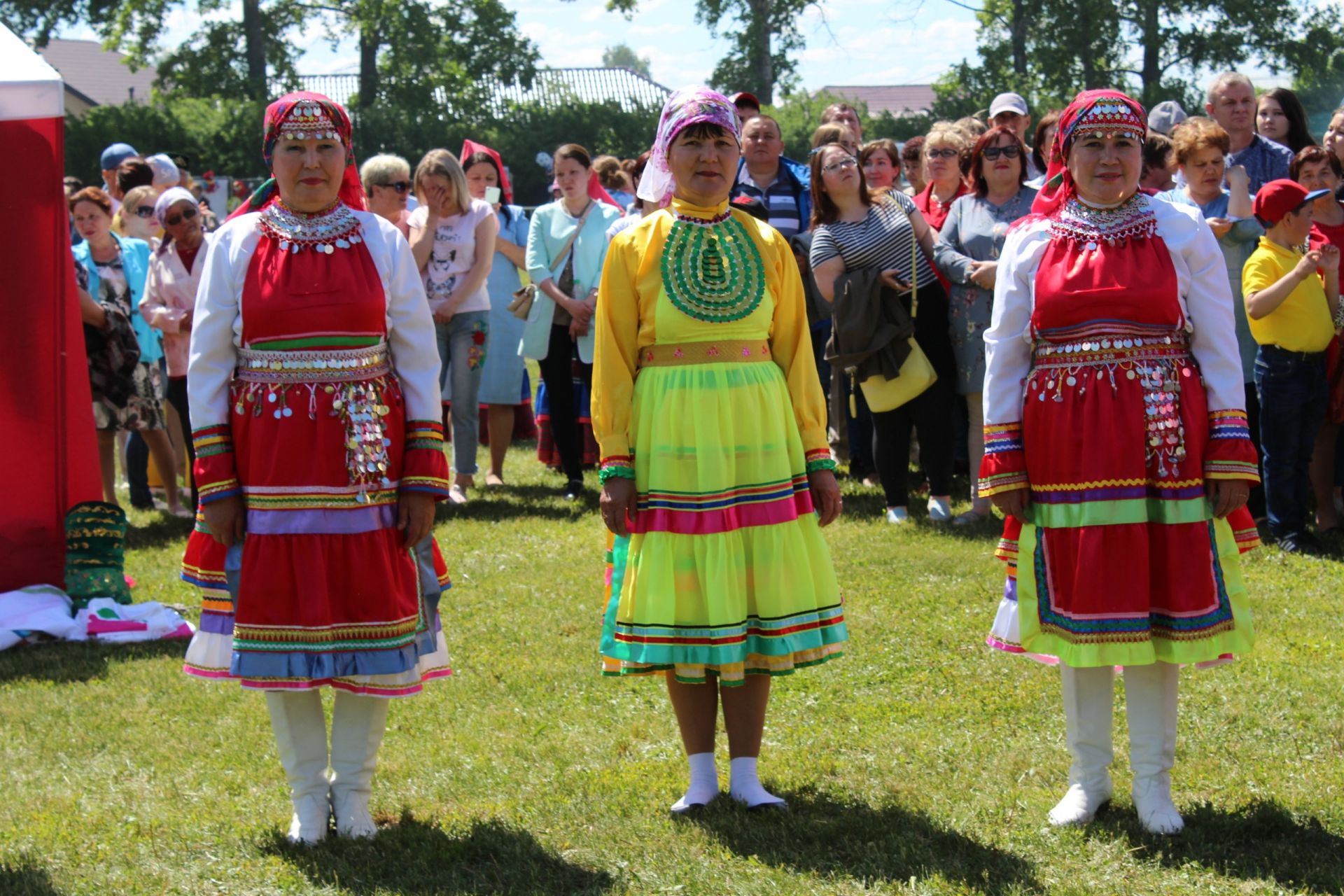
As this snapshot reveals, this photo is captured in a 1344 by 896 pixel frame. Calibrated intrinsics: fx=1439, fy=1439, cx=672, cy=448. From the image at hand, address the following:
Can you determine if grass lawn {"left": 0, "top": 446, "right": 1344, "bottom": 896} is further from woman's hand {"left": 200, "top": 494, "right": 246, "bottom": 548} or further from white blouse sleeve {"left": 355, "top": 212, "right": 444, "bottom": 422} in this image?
white blouse sleeve {"left": 355, "top": 212, "right": 444, "bottom": 422}

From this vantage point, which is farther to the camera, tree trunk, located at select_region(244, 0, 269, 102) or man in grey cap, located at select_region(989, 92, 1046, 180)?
tree trunk, located at select_region(244, 0, 269, 102)

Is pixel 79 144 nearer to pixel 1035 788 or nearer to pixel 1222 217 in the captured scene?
pixel 1222 217

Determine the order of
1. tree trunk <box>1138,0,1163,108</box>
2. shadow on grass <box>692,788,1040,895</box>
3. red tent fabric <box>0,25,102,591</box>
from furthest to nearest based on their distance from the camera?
tree trunk <box>1138,0,1163,108</box> → red tent fabric <box>0,25,102,591</box> → shadow on grass <box>692,788,1040,895</box>

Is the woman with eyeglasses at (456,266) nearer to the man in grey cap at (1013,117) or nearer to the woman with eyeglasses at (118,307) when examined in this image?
the woman with eyeglasses at (118,307)

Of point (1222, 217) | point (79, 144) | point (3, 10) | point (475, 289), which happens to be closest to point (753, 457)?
point (1222, 217)

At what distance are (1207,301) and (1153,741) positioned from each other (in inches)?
50.1

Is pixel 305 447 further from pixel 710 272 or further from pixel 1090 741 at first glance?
pixel 1090 741

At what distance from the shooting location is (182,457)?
34.9ft

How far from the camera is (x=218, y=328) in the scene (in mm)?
4137

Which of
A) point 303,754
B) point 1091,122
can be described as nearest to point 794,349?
point 1091,122

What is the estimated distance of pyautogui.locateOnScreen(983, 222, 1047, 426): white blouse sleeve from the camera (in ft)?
13.9

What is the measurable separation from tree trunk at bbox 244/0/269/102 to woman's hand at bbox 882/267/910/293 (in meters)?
28.6

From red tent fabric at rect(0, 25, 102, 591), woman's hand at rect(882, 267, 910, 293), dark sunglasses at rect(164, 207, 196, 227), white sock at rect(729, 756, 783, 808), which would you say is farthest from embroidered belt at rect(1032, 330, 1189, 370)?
dark sunglasses at rect(164, 207, 196, 227)

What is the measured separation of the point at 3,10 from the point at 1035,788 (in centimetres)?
3608
